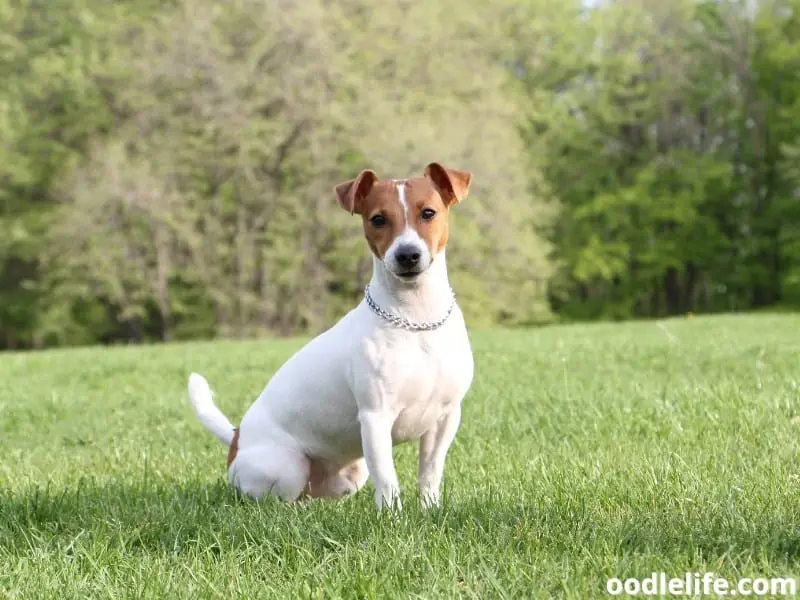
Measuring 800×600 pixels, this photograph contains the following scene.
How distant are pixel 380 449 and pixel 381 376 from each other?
12.1 inches

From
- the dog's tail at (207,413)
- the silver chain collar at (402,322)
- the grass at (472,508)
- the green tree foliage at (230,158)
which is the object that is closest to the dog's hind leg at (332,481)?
the grass at (472,508)

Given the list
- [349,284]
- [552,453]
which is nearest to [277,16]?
[349,284]

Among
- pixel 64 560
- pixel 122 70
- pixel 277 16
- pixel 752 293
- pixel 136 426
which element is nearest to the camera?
pixel 64 560

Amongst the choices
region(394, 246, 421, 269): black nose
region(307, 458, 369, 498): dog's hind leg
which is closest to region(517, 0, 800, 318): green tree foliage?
region(307, 458, 369, 498): dog's hind leg

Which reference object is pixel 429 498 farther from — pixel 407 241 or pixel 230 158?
pixel 230 158

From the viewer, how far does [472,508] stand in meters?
3.54

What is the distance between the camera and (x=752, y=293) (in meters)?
35.6

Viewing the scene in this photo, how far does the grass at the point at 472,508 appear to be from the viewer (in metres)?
2.86

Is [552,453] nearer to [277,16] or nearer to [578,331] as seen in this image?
[578,331]

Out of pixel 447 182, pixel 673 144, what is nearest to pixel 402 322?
pixel 447 182

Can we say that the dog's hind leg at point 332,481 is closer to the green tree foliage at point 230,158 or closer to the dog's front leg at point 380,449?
the dog's front leg at point 380,449

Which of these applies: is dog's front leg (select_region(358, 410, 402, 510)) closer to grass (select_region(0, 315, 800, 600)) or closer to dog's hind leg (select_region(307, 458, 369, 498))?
grass (select_region(0, 315, 800, 600))

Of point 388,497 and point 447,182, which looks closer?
point 388,497

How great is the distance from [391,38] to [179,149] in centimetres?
776
